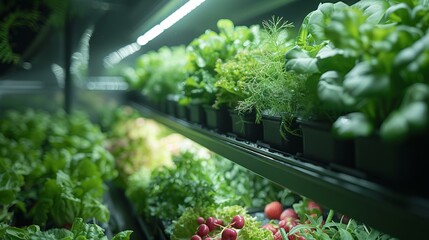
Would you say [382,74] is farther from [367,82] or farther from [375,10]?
[375,10]

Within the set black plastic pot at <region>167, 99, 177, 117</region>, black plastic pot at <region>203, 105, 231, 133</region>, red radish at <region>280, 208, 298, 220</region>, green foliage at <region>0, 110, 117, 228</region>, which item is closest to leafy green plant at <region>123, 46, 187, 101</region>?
black plastic pot at <region>167, 99, 177, 117</region>

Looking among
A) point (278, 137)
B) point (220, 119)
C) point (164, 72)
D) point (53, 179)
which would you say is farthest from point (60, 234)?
point (164, 72)

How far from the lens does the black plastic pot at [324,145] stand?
0.97 m

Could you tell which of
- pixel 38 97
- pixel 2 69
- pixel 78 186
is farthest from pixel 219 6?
pixel 38 97

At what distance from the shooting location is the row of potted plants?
767mm

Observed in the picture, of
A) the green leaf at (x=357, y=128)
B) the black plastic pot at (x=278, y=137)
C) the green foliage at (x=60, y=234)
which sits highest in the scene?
the green leaf at (x=357, y=128)

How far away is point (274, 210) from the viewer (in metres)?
2.15

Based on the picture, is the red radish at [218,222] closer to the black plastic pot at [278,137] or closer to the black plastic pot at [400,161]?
the black plastic pot at [278,137]

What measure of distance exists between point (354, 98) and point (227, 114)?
1060mm

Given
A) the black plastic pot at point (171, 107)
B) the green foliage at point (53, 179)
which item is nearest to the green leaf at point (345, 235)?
the green foliage at point (53, 179)

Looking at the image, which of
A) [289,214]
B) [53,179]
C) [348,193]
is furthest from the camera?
[53,179]

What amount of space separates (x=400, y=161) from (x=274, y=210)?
1.44m

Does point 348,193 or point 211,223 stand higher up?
point 348,193

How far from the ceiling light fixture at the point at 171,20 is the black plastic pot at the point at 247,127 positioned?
718mm
